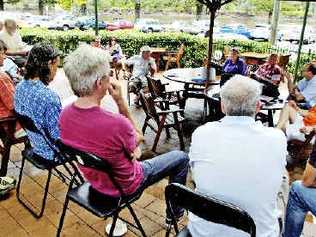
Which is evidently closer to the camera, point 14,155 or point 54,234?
point 54,234

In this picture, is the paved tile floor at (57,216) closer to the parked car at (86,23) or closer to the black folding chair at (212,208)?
the black folding chair at (212,208)

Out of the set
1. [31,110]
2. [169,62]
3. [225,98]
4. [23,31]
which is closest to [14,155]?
[31,110]

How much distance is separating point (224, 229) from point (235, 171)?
302mm

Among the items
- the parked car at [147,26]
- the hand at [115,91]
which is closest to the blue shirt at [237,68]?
the hand at [115,91]

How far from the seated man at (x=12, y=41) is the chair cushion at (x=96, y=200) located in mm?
5197

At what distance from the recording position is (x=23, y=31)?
37.7ft

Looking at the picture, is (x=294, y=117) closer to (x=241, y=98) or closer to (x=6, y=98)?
(x=241, y=98)

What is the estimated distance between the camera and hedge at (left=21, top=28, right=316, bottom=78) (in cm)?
1115

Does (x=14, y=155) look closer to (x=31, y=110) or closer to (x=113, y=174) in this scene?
(x=31, y=110)

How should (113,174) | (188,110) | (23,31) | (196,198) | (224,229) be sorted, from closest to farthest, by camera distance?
(196,198), (224,229), (113,174), (188,110), (23,31)

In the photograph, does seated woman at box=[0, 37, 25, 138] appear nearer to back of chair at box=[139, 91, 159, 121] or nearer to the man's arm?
back of chair at box=[139, 91, 159, 121]

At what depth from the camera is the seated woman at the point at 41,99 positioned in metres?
2.68

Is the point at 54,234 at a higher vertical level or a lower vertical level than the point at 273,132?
lower

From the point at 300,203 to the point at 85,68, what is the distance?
159 cm
